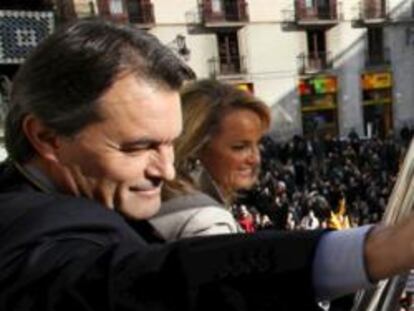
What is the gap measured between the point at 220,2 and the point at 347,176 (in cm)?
931

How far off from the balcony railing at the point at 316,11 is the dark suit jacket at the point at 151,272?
21306 mm

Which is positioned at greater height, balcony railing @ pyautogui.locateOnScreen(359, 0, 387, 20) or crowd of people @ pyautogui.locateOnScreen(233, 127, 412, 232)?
balcony railing @ pyautogui.locateOnScreen(359, 0, 387, 20)

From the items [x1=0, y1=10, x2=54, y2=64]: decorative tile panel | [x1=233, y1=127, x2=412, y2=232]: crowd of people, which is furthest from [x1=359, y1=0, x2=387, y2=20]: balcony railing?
[x1=0, y1=10, x2=54, y2=64]: decorative tile panel

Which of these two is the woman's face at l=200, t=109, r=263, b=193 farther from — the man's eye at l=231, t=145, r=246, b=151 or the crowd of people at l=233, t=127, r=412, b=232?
the crowd of people at l=233, t=127, r=412, b=232

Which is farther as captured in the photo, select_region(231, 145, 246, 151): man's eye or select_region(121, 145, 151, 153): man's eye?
select_region(231, 145, 246, 151): man's eye

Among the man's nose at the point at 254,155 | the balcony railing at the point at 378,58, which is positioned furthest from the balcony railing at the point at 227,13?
the man's nose at the point at 254,155

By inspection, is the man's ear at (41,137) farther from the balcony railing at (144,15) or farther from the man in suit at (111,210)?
the balcony railing at (144,15)

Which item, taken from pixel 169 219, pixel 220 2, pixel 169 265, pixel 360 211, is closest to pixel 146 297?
pixel 169 265

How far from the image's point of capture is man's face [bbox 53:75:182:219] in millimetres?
788

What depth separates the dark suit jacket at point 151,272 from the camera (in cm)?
63

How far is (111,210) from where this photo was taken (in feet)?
2.60

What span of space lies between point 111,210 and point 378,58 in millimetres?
22679

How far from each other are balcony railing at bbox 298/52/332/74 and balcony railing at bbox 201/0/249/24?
77.3 inches

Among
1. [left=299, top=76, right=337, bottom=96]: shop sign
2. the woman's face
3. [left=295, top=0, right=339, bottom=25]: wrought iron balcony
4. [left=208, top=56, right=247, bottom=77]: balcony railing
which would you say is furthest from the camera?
[left=299, top=76, right=337, bottom=96]: shop sign
